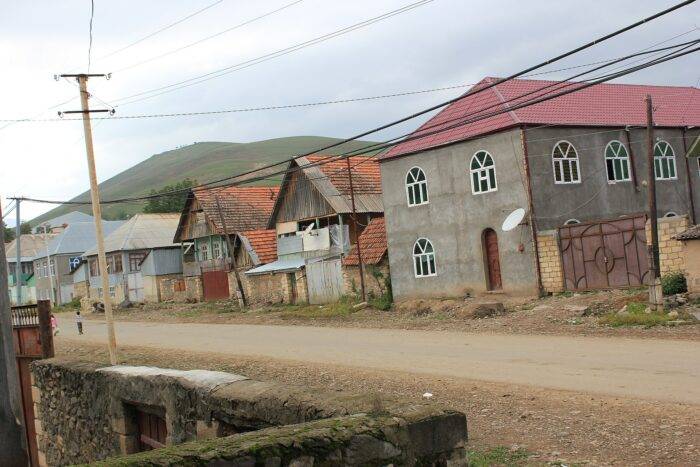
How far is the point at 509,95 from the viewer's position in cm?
2953

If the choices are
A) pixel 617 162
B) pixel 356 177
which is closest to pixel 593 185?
pixel 617 162

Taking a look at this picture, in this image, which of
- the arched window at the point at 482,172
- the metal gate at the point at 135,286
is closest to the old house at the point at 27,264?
the metal gate at the point at 135,286

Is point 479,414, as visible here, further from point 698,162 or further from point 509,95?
point 698,162

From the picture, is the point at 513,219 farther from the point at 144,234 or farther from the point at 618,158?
the point at 144,234

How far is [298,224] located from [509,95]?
1611cm

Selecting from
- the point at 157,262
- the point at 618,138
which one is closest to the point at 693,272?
the point at 618,138

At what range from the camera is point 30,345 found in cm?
1516

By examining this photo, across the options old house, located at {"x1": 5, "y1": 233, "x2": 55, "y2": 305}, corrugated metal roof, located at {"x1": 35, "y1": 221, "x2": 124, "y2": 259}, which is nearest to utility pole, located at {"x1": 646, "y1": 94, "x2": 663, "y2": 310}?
corrugated metal roof, located at {"x1": 35, "y1": 221, "x2": 124, "y2": 259}

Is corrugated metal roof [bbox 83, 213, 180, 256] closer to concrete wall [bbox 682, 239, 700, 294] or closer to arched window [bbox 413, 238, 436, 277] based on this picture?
arched window [bbox 413, 238, 436, 277]

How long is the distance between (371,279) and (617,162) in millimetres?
11460

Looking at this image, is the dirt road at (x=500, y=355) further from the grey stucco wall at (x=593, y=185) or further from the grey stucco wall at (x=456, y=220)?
the grey stucco wall at (x=593, y=185)

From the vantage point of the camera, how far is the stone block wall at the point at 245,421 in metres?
4.74

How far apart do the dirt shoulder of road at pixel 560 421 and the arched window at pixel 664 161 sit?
20224mm

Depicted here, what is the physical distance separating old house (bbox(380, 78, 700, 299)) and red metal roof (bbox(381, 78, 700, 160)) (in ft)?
0.22
